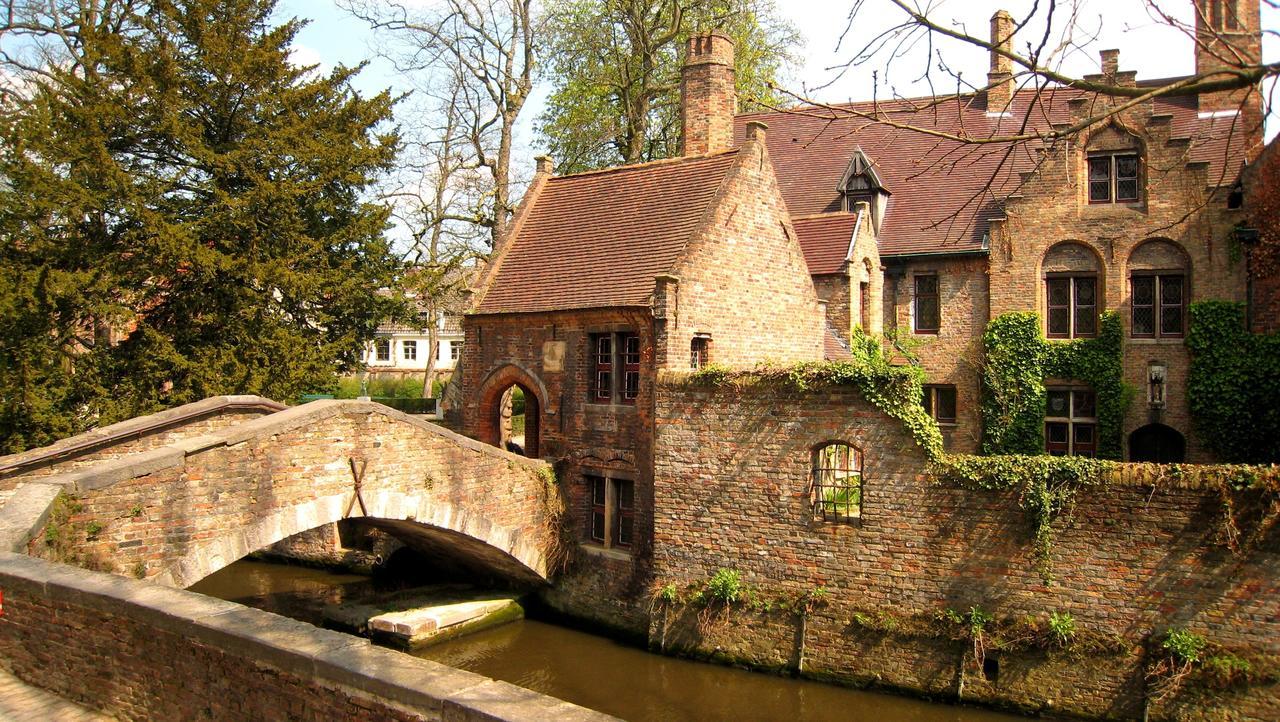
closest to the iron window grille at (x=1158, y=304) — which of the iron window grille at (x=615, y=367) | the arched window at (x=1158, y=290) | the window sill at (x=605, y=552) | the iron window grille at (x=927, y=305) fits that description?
the arched window at (x=1158, y=290)

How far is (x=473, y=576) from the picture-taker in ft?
60.2

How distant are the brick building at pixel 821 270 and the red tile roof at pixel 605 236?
0.18 feet

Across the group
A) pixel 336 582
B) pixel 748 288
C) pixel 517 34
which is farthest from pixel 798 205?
pixel 336 582

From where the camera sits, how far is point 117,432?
1373 centimetres

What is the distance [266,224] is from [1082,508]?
16667 millimetres

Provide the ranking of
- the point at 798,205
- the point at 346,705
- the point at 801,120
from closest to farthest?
the point at 346,705 < the point at 798,205 < the point at 801,120

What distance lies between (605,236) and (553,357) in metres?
2.82

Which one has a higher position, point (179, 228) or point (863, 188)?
point (863, 188)

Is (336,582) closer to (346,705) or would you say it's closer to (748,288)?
(748,288)

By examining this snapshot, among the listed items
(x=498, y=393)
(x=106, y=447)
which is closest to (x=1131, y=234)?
(x=498, y=393)

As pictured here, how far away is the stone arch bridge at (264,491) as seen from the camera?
32.8ft

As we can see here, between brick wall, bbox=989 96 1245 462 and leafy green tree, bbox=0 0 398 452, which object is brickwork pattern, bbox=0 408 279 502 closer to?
leafy green tree, bbox=0 0 398 452

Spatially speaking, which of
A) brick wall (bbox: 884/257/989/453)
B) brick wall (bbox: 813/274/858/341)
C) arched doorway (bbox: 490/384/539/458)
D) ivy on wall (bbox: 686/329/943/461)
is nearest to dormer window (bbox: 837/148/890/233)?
brick wall (bbox: 884/257/989/453)

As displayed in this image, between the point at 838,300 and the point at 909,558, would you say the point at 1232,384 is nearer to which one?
the point at 838,300
